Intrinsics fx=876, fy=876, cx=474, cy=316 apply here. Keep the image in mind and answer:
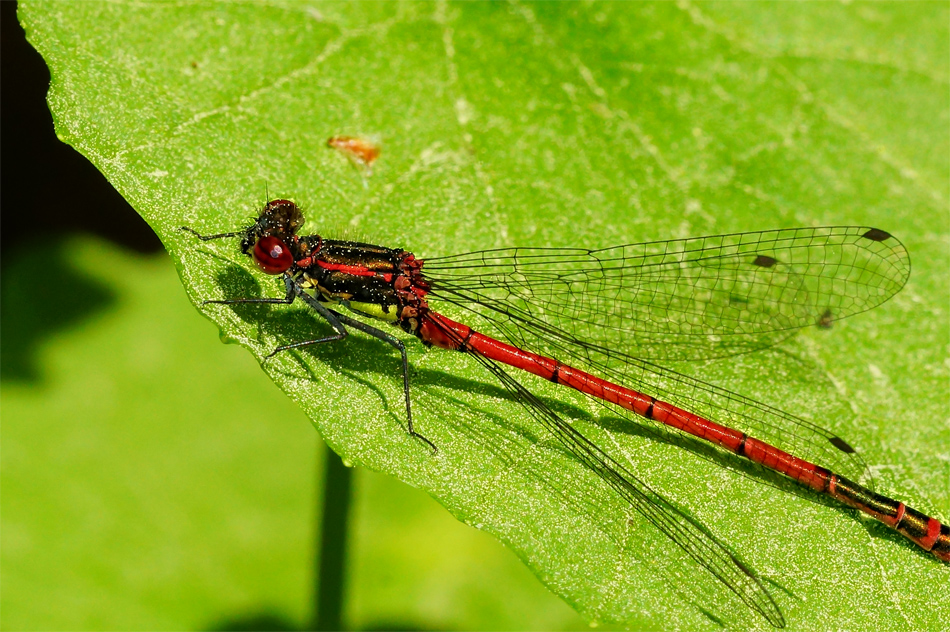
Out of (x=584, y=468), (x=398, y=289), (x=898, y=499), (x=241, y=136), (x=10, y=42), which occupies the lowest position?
(x=898, y=499)

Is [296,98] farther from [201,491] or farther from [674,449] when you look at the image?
[201,491]

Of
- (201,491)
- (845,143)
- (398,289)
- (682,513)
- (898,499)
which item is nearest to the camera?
(682,513)

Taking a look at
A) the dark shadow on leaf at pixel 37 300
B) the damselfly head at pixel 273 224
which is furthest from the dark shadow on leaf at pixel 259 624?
the damselfly head at pixel 273 224

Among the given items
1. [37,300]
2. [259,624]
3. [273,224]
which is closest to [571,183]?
[273,224]

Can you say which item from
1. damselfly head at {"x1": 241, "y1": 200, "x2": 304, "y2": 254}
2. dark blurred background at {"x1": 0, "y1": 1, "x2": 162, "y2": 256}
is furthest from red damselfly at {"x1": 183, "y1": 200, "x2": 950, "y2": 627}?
dark blurred background at {"x1": 0, "y1": 1, "x2": 162, "y2": 256}

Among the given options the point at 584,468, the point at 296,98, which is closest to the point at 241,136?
the point at 296,98

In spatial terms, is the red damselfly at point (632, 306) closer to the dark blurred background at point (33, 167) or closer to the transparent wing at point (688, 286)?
the transparent wing at point (688, 286)
